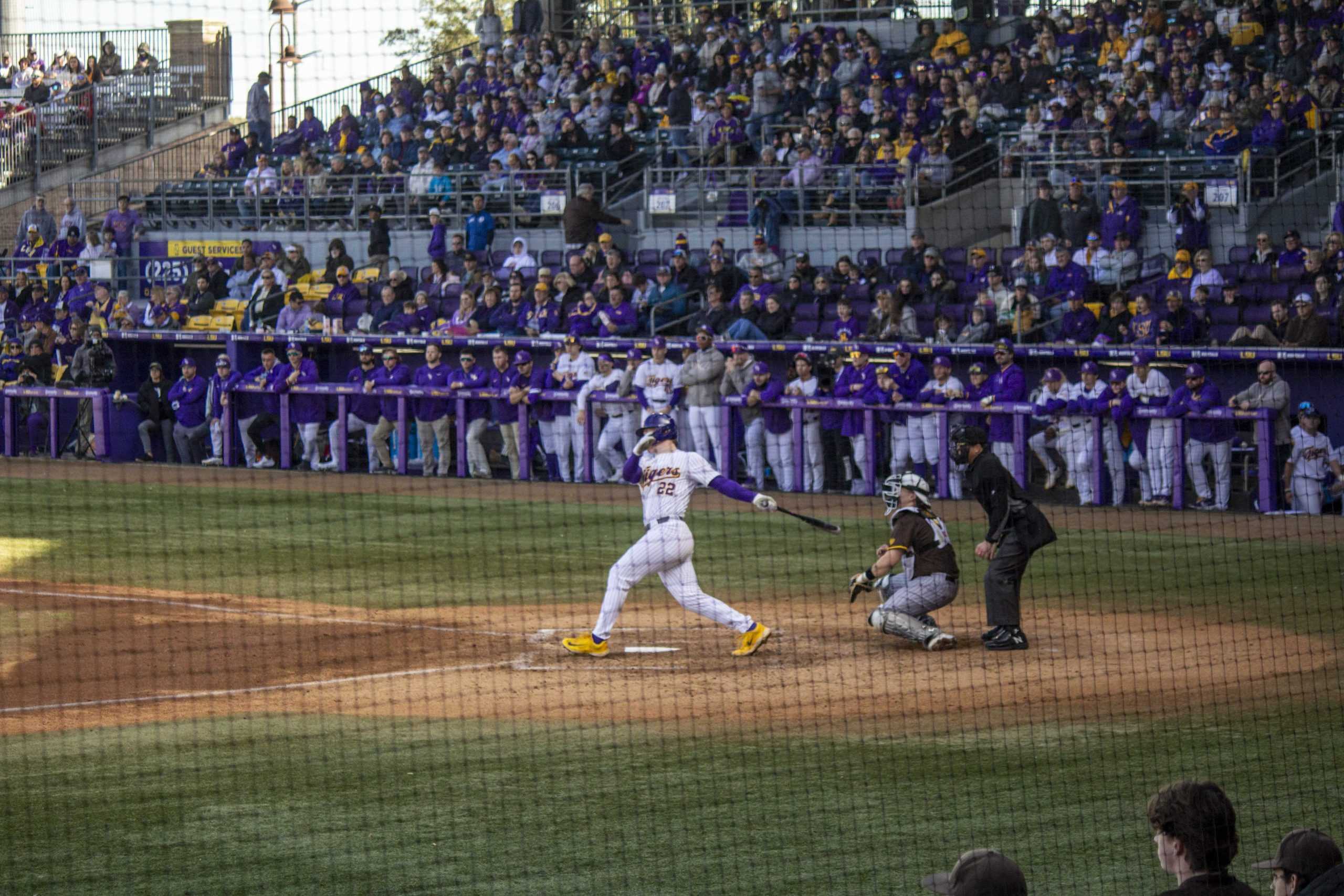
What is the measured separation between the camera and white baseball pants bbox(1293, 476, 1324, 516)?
1848 cm

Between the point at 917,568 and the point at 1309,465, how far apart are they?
8.01 metres

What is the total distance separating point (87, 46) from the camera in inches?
1421

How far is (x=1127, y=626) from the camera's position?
43.2 feet

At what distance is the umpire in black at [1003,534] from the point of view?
1189 centimetres

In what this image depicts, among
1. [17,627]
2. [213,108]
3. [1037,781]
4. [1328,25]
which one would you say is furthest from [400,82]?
[1037,781]

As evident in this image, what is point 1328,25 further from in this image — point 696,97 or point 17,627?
point 17,627

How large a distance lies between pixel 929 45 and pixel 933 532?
56.9 feet

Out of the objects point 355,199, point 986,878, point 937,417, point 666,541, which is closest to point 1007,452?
point 937,417

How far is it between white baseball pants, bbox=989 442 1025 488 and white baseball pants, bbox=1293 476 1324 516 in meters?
2.87

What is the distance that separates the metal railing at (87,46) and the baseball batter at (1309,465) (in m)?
24.0

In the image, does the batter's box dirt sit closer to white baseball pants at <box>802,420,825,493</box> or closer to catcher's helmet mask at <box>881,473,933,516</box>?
catcher's helmet mask at <box>881,473,933,516</box>

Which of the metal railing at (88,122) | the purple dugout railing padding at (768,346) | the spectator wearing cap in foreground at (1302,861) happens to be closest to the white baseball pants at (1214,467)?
the purple dugout railing padding at (768,346)

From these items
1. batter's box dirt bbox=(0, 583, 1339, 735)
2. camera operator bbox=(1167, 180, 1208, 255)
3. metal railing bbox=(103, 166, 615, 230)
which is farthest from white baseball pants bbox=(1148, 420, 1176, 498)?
metal railing bbox=(103, 166, 615, 230)

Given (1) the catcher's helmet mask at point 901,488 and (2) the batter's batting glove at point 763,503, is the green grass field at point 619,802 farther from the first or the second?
(1) the catcher's helmet mask at point 901,488
